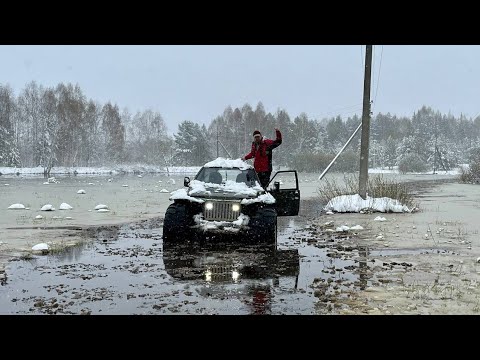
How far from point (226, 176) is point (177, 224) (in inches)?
75.2

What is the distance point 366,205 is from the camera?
54.0 ft

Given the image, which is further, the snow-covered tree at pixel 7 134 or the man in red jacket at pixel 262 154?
the snow-covered tree at pixel 7 134

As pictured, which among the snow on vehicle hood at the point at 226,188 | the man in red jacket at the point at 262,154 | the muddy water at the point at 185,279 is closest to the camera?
the muddy water at the point at 185,279

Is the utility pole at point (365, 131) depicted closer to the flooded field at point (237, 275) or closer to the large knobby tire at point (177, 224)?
the flooded field at point (237, 275)

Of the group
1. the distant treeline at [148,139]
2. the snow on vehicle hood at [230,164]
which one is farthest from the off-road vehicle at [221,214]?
the distant treeline at [148,139]

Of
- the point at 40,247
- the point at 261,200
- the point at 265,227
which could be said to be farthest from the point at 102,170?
the point at 265,227

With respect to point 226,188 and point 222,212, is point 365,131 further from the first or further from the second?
point 222,212

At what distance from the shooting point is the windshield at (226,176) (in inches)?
420

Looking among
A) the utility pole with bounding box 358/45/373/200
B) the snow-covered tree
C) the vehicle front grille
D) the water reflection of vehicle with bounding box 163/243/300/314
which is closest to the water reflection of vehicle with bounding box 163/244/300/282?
the water reflection of vehicle with bounding box 163/243/300/314

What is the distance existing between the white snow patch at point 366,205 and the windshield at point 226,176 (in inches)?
257

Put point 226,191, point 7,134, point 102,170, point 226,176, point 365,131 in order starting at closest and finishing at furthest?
point 226,191
point 226,176
point 365,131
point 102,170
point 7,134

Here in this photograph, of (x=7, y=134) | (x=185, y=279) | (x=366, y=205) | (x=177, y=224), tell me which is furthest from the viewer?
(x=7, y=134)

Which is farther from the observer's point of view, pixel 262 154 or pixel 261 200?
pixel 262 154
